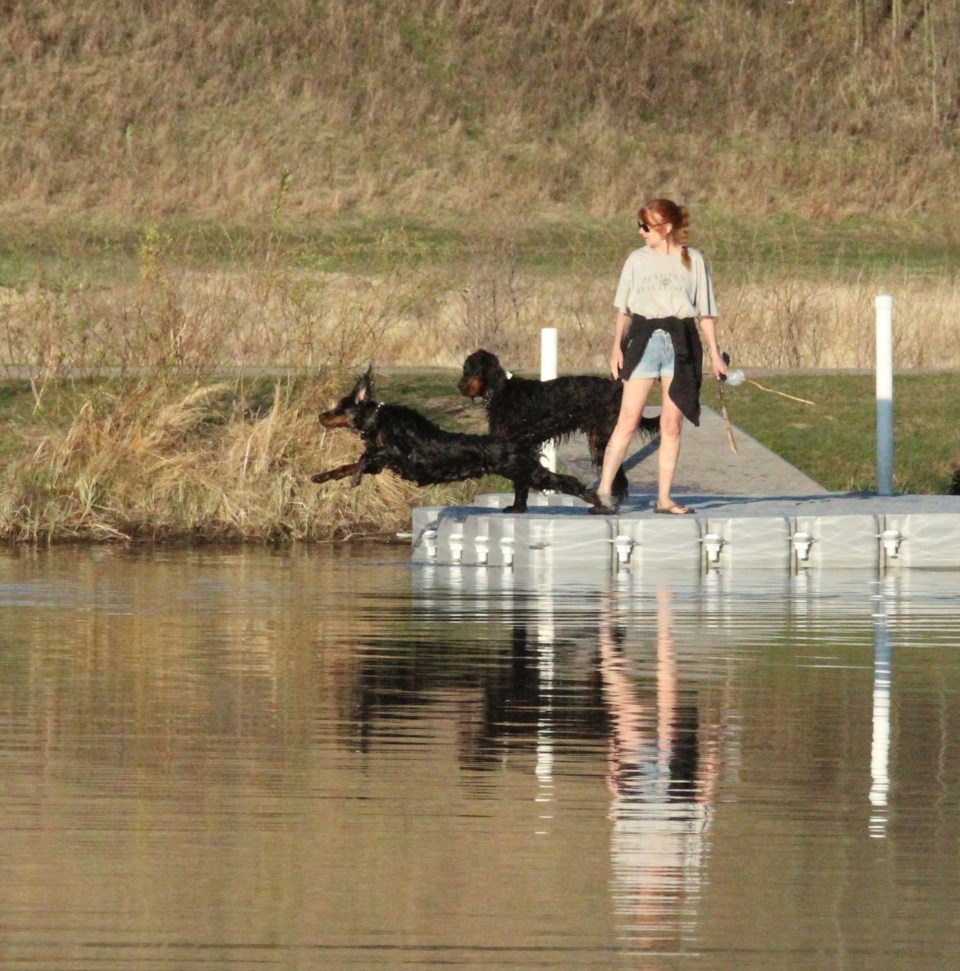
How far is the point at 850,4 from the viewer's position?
6350 centimetres

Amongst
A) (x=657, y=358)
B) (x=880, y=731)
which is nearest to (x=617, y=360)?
(x=657, y=358)

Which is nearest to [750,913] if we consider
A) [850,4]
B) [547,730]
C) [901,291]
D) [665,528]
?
[547,730]

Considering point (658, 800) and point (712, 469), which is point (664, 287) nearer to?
point (712, 469)

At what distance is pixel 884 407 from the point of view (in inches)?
726

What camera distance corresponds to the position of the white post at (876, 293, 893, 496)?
1828 cm

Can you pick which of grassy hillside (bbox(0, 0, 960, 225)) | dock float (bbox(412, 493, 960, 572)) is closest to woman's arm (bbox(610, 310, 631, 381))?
dock float (bbox(412, 493, 960, 572))

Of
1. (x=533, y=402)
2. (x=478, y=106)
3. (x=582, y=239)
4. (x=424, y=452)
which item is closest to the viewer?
(x=424, y=452)

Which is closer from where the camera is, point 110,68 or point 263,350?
point 263,350

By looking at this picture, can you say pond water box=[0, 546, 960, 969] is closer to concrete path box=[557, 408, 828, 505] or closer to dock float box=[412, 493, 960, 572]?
dock float box=[412, 493, 960, 572]

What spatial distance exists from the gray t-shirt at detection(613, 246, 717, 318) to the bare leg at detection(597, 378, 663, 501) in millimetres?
443

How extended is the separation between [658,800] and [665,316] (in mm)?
7461

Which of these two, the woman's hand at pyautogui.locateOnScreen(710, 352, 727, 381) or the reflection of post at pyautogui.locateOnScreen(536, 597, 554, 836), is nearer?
the reflection of post at pyautogui.locateOnScreen(536, 597, 554, 836)

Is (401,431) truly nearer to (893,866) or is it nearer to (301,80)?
(893,866)

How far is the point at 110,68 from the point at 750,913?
2035 inches
